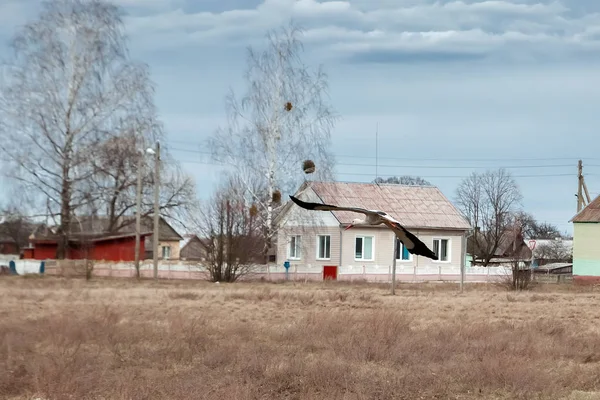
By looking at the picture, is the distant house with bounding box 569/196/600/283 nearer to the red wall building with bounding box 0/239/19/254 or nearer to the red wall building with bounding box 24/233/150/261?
the red wall building with bounding box 24/233/150/261

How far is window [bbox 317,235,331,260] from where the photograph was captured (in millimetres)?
42594

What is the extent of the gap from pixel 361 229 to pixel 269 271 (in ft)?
19.7

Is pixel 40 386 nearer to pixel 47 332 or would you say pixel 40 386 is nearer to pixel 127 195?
pixel 47 332

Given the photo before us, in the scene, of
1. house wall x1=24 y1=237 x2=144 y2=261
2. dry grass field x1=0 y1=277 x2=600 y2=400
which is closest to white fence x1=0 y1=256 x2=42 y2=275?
house wall x1=24 y1=237 x2=144 y2=261

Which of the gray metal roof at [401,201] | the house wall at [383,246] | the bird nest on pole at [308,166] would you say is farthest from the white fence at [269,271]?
the bird nest on pole at [308,166]

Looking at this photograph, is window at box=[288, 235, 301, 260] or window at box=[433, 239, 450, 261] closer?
window at box=[288, 235, 301, 260]

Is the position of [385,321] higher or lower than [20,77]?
lower

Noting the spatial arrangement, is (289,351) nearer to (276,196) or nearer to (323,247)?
(276,196)

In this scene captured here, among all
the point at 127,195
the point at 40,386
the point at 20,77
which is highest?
the point at 20,77

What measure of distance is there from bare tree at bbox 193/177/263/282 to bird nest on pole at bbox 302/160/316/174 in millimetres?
3792

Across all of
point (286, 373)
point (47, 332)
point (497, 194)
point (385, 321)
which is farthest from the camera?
point (497, 194)

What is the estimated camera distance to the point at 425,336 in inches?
650

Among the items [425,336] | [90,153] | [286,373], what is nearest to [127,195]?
[90,153]

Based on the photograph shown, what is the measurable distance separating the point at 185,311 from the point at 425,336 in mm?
6843
